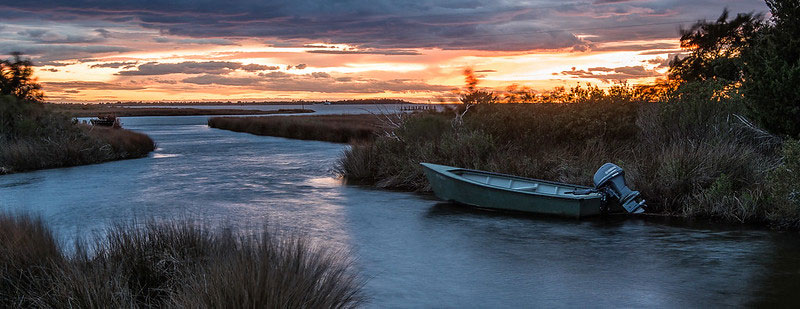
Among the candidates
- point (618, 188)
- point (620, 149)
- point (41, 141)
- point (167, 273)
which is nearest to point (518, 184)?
point (618, 188)

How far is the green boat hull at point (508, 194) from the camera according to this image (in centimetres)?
1609

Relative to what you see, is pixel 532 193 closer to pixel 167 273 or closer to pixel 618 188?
pixel 618 188

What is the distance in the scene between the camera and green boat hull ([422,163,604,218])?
634 inches

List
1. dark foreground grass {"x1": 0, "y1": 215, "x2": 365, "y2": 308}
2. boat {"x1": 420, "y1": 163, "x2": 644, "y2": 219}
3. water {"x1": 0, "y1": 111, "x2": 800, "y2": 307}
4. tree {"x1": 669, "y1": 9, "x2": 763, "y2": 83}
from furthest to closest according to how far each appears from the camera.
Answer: tree {"x1": 669, "y1": 9, "x2": 763, "y2": 83}
boat {"x1": 420, "y1": 163, "x2": 644, "y2": 219}
water {"x1": 0, "y1": 111, "x2": 800, "y2": 307}
dark foreground grass {"x1": 0, "y1": 215, "x2": 365, "y2": 308}

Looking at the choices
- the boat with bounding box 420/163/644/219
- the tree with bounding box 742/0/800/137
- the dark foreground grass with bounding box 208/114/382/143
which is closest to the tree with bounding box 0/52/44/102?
the dark foreground grass with bounding box 208/114/382/143

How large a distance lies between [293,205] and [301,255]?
489 inches

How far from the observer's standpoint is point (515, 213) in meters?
17.5

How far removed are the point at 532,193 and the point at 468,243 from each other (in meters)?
3.00

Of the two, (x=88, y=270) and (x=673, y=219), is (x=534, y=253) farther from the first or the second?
(x=88, y=270)

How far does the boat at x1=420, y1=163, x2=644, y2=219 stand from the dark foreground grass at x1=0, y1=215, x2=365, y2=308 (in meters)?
7.89

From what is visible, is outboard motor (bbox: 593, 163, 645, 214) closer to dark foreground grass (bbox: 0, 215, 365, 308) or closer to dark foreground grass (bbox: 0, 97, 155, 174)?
dark foreground grass (bbox: 0, 215, 365, 308)

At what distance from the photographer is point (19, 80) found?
3559 centimetres

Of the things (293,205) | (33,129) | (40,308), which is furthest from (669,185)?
(33,129)

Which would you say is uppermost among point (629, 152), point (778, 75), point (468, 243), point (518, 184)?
point (778, 75)
